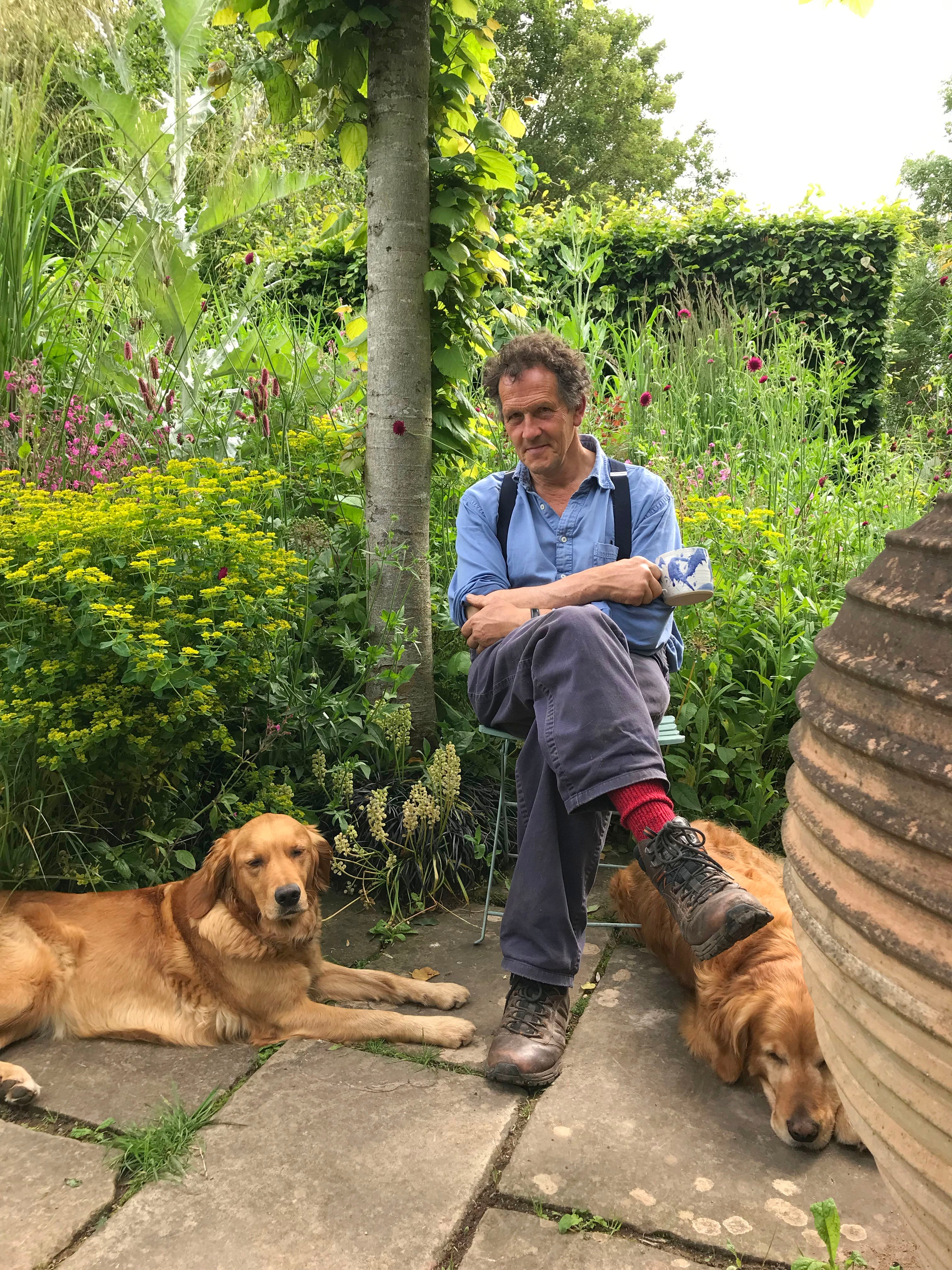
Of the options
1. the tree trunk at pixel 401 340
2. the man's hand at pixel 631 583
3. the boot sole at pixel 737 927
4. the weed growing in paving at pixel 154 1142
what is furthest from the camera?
the tree trunk at pixel 401 340

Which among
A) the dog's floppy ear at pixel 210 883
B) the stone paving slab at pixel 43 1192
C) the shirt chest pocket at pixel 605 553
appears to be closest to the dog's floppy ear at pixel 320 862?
the dog's floppy ear at pixel 210 883

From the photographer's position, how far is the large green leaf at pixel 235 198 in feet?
14.5

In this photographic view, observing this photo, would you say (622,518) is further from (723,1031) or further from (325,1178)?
(325,1178)

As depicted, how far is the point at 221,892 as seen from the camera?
2.53 m

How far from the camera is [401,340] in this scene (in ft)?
11.2

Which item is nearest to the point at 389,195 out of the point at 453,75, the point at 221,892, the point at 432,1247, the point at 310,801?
the point at 453,75

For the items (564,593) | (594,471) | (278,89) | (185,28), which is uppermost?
(185,28)

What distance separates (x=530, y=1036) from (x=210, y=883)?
93 cm

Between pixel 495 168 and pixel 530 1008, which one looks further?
pixel 495 168

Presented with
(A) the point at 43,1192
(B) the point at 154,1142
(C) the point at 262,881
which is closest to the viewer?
(A) the point at 43,1192

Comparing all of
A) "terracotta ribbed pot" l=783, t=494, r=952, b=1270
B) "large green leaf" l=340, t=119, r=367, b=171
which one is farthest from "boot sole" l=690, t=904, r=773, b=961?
"large green leaf" l=340, t=119, r=367, b=171

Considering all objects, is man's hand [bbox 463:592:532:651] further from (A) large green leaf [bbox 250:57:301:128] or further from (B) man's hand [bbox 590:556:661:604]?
(A) large green leaf [bbox 250:57:301:128]

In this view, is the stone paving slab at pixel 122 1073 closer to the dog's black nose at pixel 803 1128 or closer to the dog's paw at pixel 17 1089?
the dog's paw at pixel 17 1089

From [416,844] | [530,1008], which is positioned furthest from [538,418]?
[530,1008]
